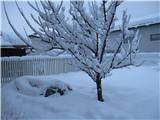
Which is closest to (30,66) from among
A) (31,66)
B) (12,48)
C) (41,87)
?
(31,66)

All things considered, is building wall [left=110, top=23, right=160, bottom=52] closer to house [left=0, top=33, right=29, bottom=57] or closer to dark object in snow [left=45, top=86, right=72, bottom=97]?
house [left=0, top=33, right=29, bottom=57]

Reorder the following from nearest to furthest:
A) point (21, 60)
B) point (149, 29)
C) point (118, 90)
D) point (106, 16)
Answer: point (106, 16)
point (118, 90)
point (21, 60)
point (149, 29)

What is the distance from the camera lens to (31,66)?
39.9ft

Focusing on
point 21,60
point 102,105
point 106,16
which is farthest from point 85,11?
point 21,60

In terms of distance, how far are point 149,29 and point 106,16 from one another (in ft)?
55.7

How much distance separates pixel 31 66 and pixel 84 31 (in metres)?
6.60

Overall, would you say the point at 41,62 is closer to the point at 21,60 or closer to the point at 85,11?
the point at 21,60

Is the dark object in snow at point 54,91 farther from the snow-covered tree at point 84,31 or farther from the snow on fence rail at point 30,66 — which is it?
the snow on fence rail at point 30,66

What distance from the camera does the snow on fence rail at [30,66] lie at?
11.2 meters

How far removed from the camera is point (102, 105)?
602 cm

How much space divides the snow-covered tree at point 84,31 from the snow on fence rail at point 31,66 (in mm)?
4674

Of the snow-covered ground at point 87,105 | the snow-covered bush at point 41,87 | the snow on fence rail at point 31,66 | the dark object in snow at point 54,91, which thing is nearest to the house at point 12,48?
the snow on fence rail at point 31,66

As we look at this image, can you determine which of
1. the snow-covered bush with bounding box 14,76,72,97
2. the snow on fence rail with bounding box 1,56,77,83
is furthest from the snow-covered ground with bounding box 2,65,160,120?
the snow on fence rail with bounding box 1,56,77,83

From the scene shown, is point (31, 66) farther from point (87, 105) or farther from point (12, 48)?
point (87, 105)
